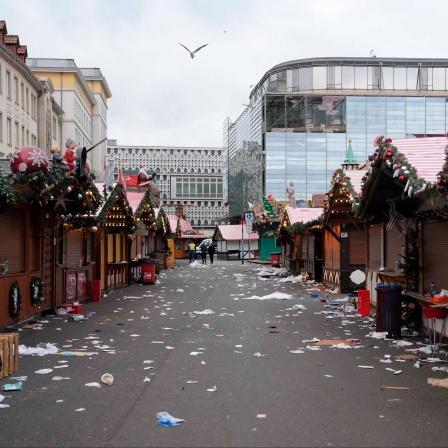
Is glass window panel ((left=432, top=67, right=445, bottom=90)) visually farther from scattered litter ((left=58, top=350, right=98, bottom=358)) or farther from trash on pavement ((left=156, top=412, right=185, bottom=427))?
trash on pavement ((left=156, top=412, right=185, bottom=427))

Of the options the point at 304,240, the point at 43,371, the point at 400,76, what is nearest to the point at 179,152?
the point at 400,76

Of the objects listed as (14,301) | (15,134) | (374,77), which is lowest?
(14,301)

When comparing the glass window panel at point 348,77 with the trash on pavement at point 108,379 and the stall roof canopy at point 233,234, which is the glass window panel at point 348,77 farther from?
the trash on pavement at point 108,379

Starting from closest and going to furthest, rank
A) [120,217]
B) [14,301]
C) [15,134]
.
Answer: [14,301] < [120,217] < [15,134]

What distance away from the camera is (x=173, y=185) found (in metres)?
146

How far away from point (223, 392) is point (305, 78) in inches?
3367

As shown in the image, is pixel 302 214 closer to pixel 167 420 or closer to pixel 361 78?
pixel 167 420

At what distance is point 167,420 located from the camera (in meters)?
6.19

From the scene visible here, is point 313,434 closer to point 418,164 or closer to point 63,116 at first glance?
point 418,164

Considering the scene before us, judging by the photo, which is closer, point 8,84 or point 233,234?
point 8,84

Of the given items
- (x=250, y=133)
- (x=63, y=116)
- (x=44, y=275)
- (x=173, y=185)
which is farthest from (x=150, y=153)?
(x=44, y=275)

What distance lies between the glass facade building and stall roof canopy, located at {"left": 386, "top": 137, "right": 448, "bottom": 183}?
7509 cm

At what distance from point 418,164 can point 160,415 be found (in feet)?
17.8

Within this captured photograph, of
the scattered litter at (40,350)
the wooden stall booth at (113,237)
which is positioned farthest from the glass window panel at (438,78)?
the scattered litter at (40,350)
